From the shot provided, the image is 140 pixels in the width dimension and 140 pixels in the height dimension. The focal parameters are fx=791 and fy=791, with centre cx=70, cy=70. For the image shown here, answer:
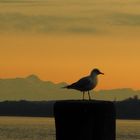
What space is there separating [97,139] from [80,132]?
0.20 m

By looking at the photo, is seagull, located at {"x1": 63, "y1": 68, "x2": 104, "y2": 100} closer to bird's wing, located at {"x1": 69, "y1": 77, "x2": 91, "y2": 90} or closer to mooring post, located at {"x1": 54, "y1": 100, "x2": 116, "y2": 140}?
bird's wing, located at {"x1": 69, "y1": 77, "x2": 91, "y2": 90}

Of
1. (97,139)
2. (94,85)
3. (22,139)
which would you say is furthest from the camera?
(22,139)

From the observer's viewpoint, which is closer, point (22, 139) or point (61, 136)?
point (61, 136)

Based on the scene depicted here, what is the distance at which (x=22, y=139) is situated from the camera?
84500 millimetres

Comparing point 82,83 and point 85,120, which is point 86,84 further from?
point 85,120

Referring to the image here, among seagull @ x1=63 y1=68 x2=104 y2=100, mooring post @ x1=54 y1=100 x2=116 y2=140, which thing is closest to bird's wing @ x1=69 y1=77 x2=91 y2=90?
seagull @ x1=63 y1=68 x2=104 y2=100

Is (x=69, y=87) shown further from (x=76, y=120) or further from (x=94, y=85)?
(x=76, y=120)

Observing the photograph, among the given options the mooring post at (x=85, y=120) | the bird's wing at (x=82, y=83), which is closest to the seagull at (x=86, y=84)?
the bird's wing at (x=82, y=83)

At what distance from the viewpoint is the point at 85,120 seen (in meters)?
8.29

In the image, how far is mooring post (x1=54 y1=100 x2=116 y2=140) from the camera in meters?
8.21

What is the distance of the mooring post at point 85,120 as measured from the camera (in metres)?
8.21

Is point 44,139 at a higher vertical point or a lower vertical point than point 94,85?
lower

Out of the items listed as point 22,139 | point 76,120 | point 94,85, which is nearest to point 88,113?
A: point 76,120

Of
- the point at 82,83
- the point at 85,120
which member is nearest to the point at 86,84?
the point at 82,83
